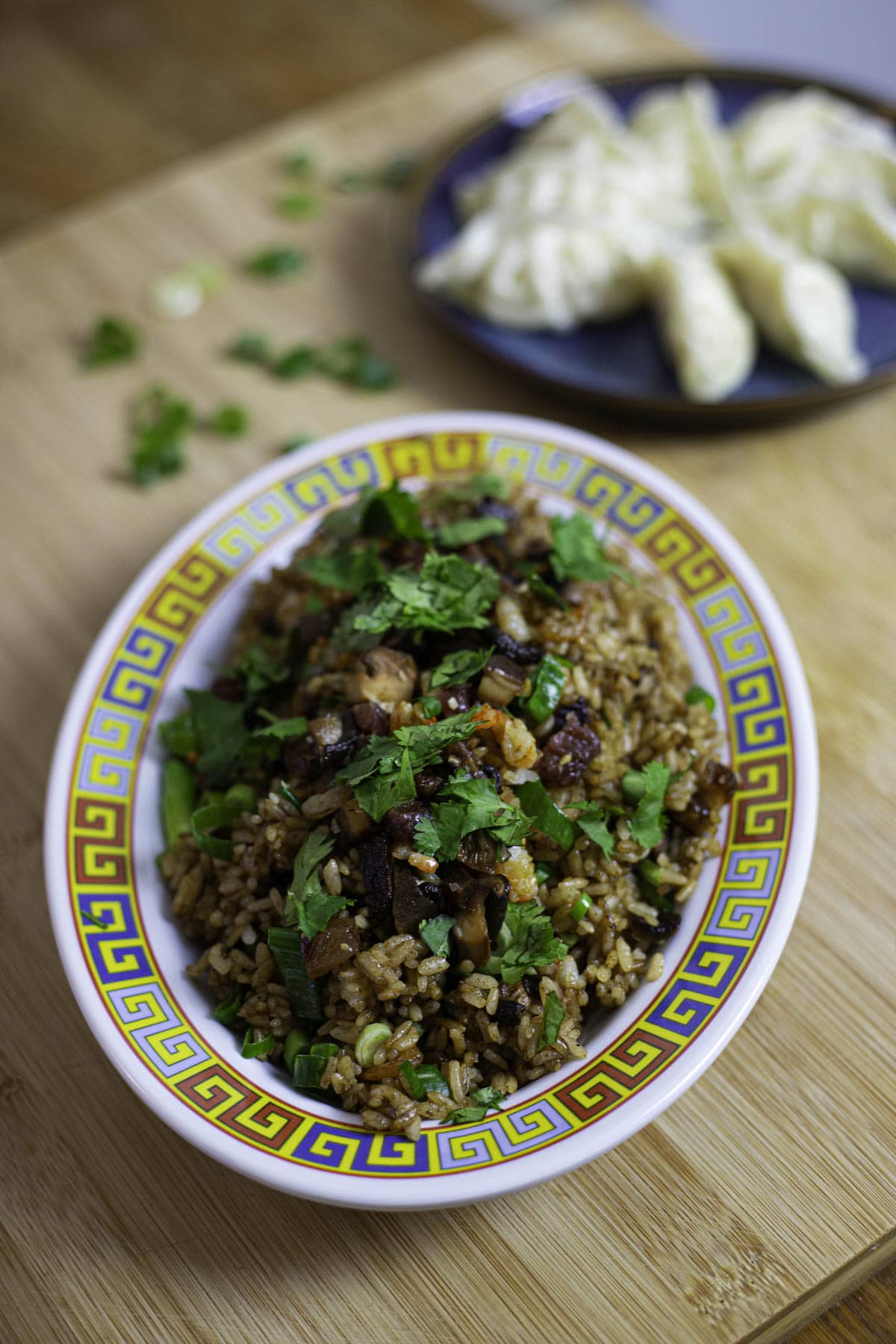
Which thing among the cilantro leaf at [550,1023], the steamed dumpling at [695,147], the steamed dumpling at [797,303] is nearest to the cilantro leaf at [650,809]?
the cilantro leaf at [550,1023]

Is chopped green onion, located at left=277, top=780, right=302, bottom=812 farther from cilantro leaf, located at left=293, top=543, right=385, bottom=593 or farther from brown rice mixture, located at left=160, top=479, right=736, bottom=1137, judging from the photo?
cilantro leaf, located at left=293, top=543, right=385, bottom=593

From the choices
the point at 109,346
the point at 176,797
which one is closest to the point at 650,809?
the point at 176,797

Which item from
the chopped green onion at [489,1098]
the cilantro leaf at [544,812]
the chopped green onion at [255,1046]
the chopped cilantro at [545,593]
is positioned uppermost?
the chopped cilantro at [545,593]

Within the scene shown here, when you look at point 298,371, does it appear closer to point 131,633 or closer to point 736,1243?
point 131,633

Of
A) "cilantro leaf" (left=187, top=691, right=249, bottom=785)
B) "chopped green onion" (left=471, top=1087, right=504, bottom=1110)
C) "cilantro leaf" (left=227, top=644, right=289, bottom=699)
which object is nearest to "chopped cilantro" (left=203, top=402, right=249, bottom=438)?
"cilantro leaf" (left=227, top=644, right=289, bottom=699)

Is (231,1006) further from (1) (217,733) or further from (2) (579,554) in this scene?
(2) (579,554)

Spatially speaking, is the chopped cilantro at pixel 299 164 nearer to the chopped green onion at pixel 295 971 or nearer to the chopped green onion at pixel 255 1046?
the chopped green onion at pixel 295 971
